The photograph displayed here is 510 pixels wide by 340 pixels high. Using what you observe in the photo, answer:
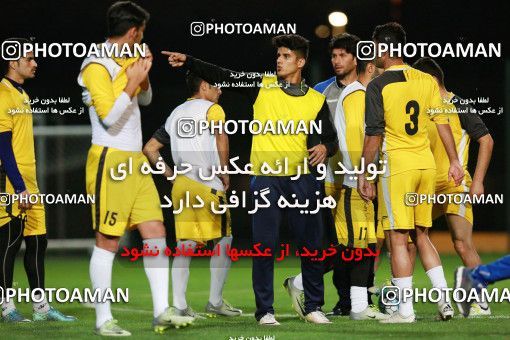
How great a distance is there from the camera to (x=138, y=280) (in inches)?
464

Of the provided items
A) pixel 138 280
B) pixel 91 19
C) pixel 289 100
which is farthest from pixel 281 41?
pixel 138 280

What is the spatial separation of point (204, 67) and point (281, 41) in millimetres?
546

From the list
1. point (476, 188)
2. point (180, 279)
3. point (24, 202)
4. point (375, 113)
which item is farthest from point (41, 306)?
point (476, 188)

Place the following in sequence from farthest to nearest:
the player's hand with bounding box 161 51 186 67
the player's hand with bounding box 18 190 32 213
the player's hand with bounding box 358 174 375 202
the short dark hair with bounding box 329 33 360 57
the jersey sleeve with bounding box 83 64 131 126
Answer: the short dark hair with bounding box 329 33 360 57
the player's hand with bounding box 18 190 32 213
the player's hand with bounding box 358 174 375 202
the player's hand with bounding box 161 51 186 67
the jersey sleeve with bounding box 83 64 131 126

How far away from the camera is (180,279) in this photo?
26.6 feet

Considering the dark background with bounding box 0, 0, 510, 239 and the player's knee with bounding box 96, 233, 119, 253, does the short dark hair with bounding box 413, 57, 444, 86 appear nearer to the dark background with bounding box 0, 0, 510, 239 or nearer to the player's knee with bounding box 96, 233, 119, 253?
the dark background with bounding box 0, 0, 510, 239

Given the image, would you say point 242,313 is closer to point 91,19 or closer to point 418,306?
point 418,306

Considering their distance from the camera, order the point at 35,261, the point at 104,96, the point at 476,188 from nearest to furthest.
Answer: the point at 104,96
the point at 476,188
the point at 35,261

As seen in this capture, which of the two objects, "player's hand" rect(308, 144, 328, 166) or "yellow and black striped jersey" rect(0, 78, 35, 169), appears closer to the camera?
"player's hand" rect(308, 144, 328, 166)

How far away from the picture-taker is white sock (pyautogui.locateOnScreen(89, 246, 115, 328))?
6.98 m

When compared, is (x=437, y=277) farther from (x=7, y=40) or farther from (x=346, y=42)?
(x=7, y=40)

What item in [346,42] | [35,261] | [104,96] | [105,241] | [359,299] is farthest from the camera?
[35,261]

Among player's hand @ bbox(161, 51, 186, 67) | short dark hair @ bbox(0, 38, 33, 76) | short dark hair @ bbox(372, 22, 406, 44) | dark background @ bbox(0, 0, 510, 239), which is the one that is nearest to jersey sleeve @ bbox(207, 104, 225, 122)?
dark background @ bbox(0, 0, 510, 239)

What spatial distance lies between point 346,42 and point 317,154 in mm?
1006
